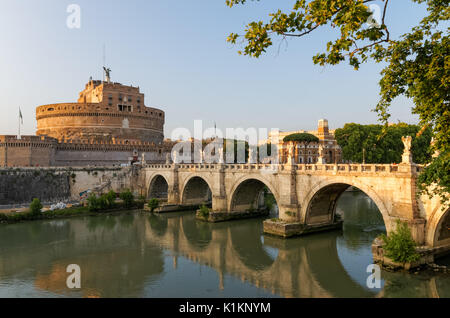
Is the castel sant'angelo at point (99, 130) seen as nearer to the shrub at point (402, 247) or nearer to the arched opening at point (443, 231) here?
the shrub at point (402, 247)

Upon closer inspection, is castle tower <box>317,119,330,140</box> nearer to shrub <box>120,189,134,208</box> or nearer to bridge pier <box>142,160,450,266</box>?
bridge pier <box>142,160,450,266</box>

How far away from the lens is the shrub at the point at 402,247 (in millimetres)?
14789

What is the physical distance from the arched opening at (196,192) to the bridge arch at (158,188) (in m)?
5.37

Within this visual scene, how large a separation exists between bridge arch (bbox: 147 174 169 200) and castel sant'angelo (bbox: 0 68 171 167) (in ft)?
33.1

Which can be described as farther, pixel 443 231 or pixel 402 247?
pixel 443 231

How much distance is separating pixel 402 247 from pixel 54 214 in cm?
2794

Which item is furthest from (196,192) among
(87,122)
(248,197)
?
(87,122)

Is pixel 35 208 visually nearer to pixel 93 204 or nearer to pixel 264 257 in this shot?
pixel 93 204

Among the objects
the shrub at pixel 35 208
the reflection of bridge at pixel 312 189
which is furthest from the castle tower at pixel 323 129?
the shrub at pixel 35 208

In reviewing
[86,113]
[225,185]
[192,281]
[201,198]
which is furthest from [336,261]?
[86,113]

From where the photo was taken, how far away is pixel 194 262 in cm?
1831

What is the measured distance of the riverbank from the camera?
2796 centimetres

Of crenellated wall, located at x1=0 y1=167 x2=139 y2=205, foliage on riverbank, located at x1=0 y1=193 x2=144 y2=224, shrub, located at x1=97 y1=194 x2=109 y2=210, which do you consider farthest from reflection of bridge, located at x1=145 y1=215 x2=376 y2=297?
crenellated wall, located at x1=0 y1=167 x2=139 y2=205

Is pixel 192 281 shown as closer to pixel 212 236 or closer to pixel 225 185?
pixel 212 236
